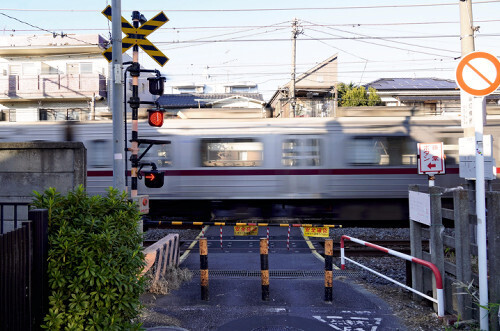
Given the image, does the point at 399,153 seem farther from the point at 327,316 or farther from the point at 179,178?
the point at 327,316

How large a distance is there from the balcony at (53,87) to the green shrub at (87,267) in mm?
23363

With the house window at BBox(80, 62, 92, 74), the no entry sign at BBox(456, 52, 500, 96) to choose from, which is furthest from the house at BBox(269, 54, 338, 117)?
the no entry sign at BBox(456, 52, 500, 96)

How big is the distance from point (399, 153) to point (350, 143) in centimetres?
157

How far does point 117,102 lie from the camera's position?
27.6ft

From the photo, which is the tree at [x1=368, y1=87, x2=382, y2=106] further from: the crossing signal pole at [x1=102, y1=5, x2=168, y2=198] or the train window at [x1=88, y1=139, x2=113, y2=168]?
the crossing signal pole at [x1=102, y1=5, x2=168, y2=198]

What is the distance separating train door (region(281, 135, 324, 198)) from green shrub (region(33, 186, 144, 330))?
9440 mm

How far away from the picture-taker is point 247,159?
44.0 feet

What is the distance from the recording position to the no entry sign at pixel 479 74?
5133mm

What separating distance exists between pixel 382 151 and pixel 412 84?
25.4 m

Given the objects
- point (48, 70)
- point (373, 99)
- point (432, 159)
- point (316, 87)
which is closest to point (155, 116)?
point (432, 159)

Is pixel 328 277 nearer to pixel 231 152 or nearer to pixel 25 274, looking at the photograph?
pixel 25 274

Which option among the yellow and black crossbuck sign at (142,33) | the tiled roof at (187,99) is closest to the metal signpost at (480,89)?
the yellow and black crossbuck sign at (142,33)

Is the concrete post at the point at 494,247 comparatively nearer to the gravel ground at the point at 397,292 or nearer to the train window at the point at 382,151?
the gravel ground at the point at 397,292

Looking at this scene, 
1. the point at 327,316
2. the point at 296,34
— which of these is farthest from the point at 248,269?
the point at 296,34
